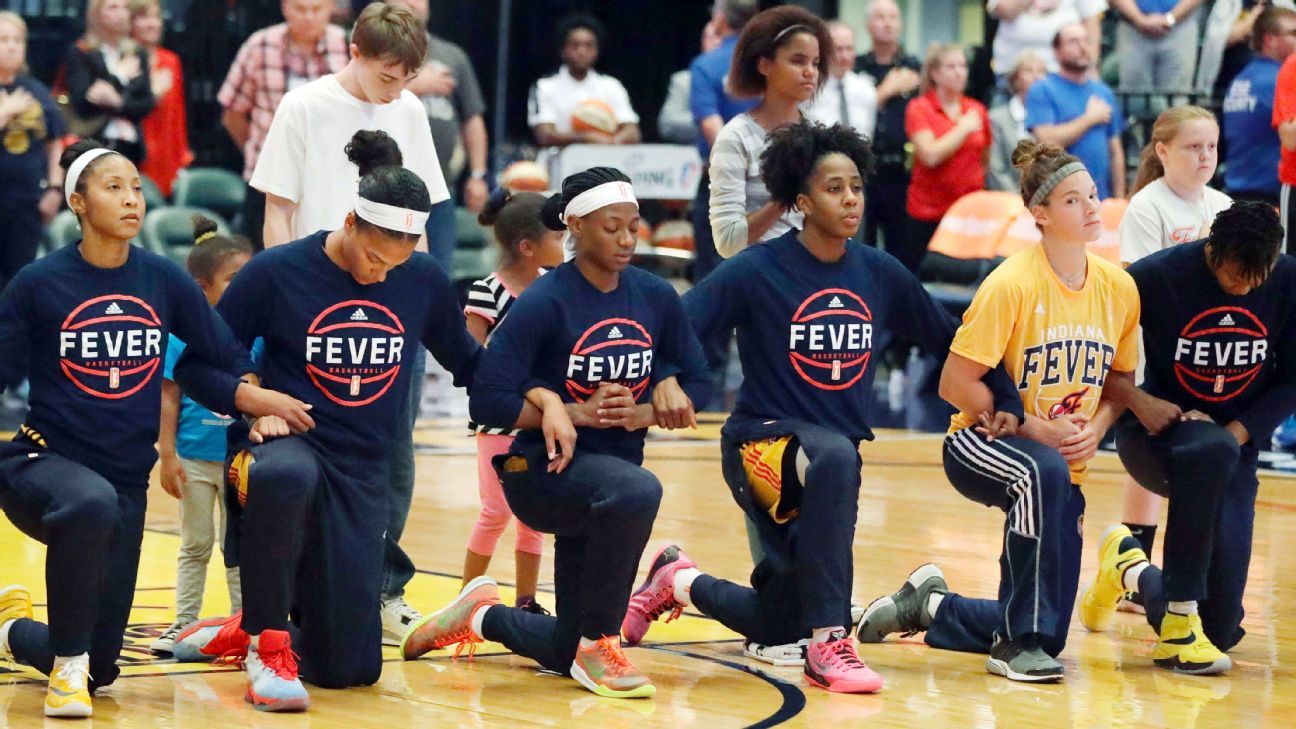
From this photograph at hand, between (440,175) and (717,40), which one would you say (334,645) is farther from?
(717,40)

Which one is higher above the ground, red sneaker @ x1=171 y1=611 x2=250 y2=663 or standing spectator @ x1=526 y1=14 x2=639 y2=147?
standing spectator @ x1=526 y1=14 x2=639 y2=147

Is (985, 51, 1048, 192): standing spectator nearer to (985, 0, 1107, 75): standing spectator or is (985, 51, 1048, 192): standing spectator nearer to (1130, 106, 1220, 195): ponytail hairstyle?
(985, 0, 1107, 75): standing spectator

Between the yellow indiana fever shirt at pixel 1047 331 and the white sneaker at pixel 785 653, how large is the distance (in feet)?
2.44

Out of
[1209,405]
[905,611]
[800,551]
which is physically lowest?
[905,611]

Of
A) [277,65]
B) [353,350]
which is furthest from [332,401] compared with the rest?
[277,65]

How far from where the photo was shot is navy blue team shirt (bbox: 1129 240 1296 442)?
5797mm

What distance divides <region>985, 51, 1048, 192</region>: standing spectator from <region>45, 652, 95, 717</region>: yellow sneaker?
864 centimetres

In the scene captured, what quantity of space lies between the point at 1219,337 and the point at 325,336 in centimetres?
245

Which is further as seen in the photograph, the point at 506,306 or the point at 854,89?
the point at 854,89

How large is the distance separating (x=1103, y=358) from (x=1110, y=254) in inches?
262

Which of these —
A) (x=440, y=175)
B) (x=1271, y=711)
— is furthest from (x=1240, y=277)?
(x=440, y=175)

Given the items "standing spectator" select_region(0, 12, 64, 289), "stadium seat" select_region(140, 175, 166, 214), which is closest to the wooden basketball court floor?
"standing spectator" select_region(0, 12, 64, 289)

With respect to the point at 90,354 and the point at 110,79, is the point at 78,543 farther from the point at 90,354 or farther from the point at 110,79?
the point at 110,79

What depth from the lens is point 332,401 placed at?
529 cm
